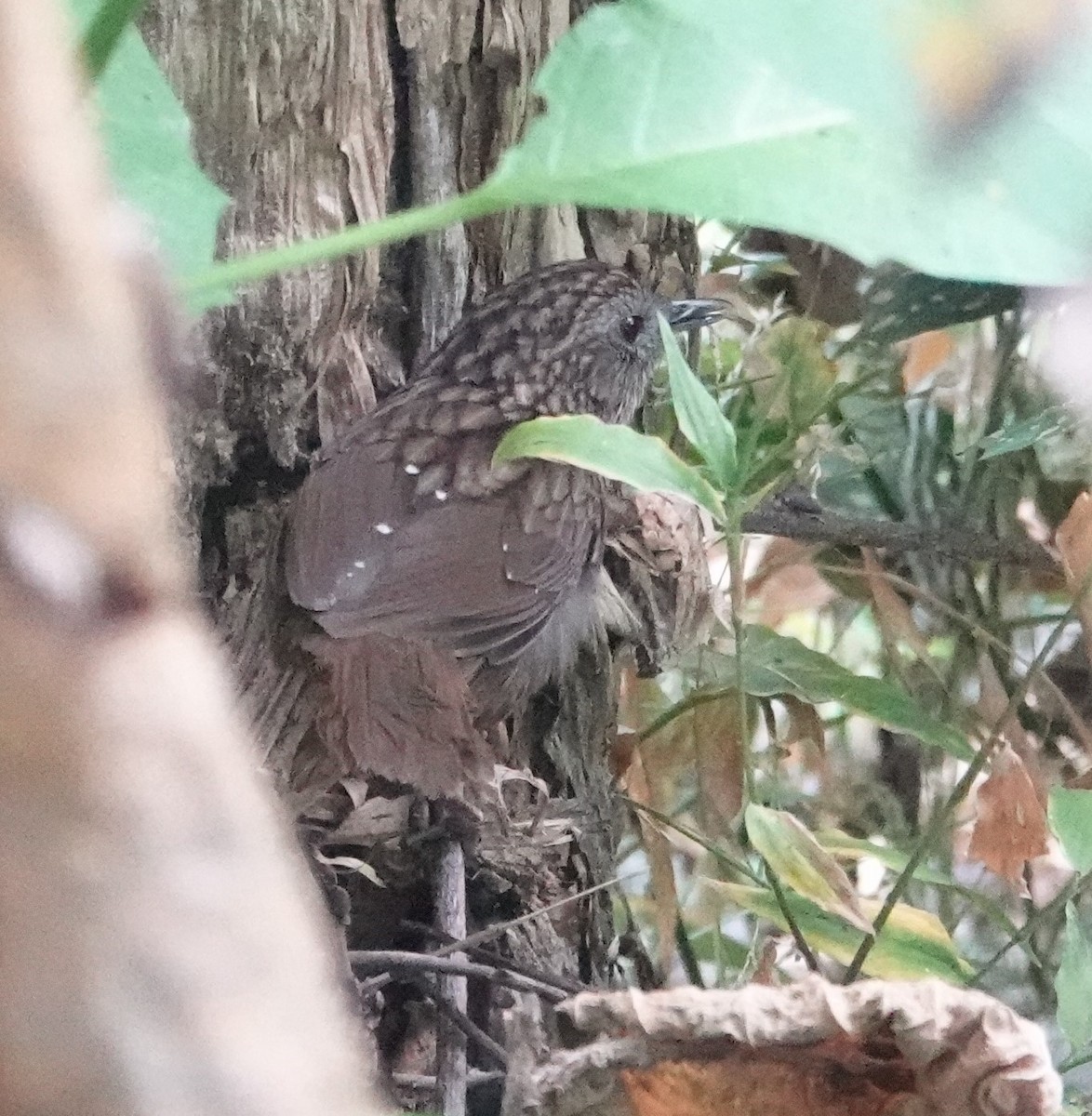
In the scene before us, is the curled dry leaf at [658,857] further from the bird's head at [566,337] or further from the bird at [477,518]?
the bird's head at [566,337]

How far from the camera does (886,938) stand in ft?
2.51

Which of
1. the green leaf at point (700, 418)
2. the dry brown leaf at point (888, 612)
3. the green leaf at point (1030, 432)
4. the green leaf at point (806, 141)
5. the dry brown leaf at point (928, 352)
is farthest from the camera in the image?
the dry brown leaf at point (928, 352)

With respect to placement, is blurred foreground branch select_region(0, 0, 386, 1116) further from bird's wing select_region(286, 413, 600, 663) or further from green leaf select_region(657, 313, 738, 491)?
bird's wing select_region(286, 413, 600, 663)

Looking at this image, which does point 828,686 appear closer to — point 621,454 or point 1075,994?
point 1075,994

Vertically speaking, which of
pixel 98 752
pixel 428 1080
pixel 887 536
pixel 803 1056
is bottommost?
pixel 428 1080

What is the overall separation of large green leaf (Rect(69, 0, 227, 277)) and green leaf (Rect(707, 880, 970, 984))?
589 mm

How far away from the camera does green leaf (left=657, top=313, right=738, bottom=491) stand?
1.95 ft

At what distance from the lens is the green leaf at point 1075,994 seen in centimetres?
67

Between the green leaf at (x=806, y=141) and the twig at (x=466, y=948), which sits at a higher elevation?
the green leaf at (x=806, y=141)

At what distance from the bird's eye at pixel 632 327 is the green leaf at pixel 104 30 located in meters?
0.71

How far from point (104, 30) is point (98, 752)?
246 mm

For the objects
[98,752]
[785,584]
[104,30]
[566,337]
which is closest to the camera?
[98,752]

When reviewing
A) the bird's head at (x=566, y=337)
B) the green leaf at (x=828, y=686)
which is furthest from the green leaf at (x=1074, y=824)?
the bird's head at (x=566, y=337)

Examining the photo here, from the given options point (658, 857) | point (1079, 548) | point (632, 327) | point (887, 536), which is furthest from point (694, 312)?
point (658, 857)
